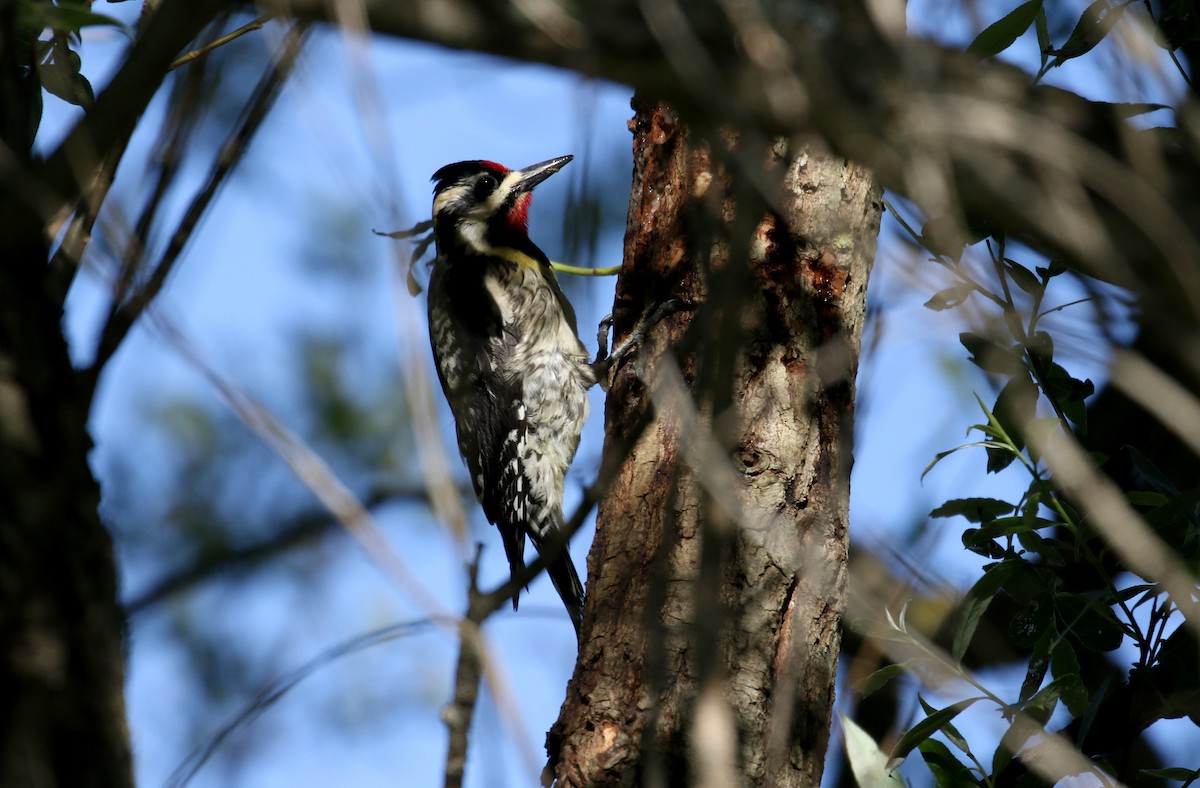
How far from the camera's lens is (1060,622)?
2.18 metres

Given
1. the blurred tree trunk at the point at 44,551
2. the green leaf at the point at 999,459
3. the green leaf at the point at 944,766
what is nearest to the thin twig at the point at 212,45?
the blurred tree trunk at the point at 44,551

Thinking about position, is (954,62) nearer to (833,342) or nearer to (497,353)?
(833,342)

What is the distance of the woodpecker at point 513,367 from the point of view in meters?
4.02

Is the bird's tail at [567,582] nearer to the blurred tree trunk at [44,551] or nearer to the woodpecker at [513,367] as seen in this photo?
the woodpecker at [513,367]

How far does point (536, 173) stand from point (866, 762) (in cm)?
271

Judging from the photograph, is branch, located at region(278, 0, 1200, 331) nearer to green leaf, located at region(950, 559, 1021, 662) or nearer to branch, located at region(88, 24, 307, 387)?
branch, located at region(88, 24, 307, 387)

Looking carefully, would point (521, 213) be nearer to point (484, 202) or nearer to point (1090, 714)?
point (484, 202)

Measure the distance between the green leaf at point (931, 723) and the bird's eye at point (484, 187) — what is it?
2914 mm

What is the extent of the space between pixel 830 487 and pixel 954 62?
1.02 meters

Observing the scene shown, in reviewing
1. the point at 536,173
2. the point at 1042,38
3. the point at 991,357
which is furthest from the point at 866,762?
the point at 536,173

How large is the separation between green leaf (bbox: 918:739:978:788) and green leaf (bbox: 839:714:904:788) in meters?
0.08

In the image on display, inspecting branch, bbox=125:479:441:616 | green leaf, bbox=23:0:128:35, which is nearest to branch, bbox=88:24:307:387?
green leaf, bbox=23:0:128:35

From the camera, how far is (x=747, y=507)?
212 centimetres

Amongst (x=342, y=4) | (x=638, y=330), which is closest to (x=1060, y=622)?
(x=638, y=330)
